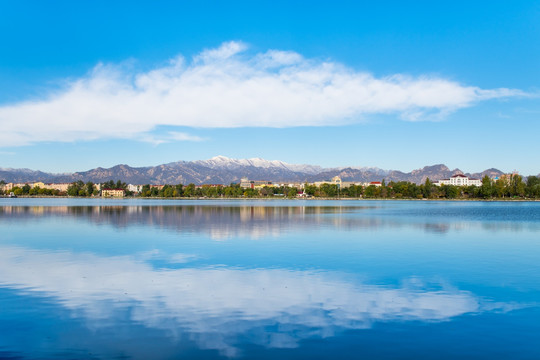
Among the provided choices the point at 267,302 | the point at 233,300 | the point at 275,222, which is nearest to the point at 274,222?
the point at 275,222

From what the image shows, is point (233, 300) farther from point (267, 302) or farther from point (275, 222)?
point (275, 222)

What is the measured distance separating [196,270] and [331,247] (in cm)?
929

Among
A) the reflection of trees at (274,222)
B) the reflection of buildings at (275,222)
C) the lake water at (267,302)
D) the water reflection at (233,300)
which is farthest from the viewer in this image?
the reflection of trees at (274,222)

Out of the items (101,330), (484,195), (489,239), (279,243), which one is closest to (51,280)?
(101,330)

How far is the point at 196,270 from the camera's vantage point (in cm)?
1700

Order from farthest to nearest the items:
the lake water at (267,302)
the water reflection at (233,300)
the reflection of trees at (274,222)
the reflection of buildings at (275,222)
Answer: the reflection of trees at (274,222), the reflection of buildings at (275,222), the water reflection at (233,300), the lake water at (267,302)

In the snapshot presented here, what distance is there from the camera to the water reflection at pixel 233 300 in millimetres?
10078

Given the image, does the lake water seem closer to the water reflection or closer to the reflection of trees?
the water reflection

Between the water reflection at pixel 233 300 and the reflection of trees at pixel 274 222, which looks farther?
the reflection of trees at pixel 274 222

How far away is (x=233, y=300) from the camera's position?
41.0ft

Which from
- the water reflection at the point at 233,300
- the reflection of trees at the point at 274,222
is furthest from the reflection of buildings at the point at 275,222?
the water reflection at the point at 233,300

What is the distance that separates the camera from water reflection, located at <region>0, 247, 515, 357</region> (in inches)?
397

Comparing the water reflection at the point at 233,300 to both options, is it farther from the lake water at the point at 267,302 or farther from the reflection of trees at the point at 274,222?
the reflection of trees at the point at 274,222

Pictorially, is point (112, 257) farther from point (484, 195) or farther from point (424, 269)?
point (484, 195)
